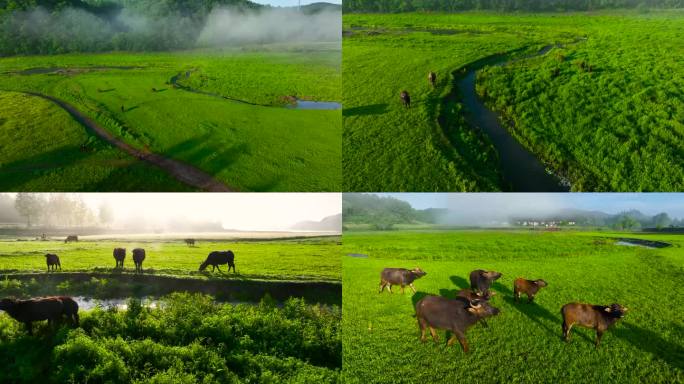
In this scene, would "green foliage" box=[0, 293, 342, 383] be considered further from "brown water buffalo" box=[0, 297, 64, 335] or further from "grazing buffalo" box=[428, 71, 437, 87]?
"grazing buffalo" box=[428, 71, 437, 87]

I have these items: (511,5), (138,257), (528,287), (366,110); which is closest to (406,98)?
(366,110)

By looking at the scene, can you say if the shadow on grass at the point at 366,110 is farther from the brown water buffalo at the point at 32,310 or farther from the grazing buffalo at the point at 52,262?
the grazing buffalo at the point at 52,262

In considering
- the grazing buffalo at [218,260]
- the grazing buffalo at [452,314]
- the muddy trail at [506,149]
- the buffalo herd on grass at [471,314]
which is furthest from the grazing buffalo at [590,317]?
the grazing buffalo at [218,260]

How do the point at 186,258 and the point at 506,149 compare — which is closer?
the point at 506,149

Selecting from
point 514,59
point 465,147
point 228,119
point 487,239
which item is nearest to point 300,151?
point 228,119

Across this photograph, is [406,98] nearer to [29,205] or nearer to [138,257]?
[138,257]

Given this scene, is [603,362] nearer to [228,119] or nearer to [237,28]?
[228,119]

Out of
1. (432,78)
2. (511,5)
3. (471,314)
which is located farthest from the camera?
(511,5)
